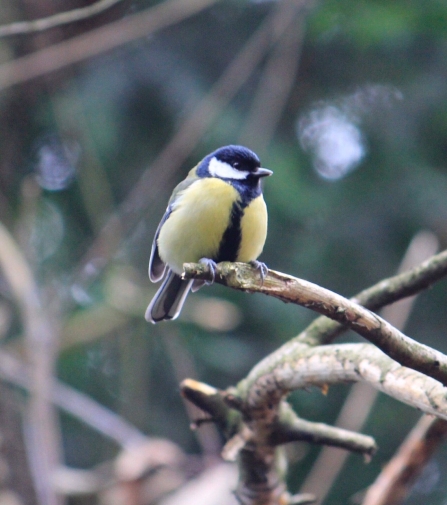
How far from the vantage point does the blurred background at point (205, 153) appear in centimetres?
438

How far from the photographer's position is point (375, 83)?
494cm

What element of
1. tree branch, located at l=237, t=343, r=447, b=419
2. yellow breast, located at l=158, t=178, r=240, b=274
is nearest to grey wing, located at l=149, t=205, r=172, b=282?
yellow breast, located at l=158, t=178, r=240, b=274

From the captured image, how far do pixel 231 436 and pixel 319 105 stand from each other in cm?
346

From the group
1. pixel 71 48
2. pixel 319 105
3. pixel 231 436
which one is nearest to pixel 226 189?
pixel 231 436

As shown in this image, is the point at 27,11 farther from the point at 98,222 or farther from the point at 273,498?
the point at 273,498

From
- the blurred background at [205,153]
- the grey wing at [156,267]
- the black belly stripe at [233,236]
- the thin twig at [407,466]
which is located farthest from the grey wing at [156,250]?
the blurred background at [205,153]

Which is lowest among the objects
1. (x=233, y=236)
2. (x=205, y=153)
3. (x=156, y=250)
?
(x=233, y=236)

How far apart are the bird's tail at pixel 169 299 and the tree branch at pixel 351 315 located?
1.01m

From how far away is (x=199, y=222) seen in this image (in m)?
2.23

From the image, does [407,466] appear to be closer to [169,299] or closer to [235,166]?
[169,299]

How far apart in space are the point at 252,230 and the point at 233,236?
69mm

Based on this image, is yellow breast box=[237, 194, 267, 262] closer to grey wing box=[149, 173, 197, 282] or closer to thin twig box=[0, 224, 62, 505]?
grey wing box=[149, 173, 197, 282]

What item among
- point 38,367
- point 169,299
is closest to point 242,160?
point 169,299

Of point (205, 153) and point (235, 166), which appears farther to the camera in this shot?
point (205, 153)
